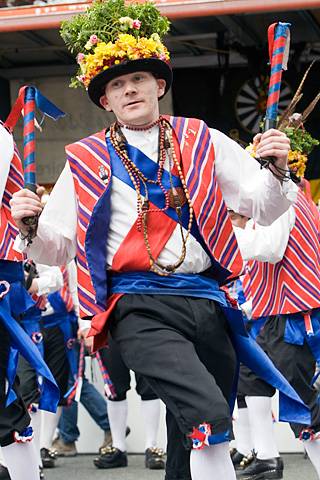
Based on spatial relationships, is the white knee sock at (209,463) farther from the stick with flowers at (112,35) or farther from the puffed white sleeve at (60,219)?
the stick with flowers at (112,35)

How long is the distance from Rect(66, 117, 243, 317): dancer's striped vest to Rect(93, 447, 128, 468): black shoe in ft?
13.3

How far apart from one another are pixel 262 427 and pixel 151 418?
1.38 metres

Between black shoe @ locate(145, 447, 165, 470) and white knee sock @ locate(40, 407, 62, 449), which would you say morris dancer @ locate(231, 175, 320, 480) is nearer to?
black shoe @ locate(145, 447, 165, 470)

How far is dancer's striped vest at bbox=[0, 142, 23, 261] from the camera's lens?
16.5ft

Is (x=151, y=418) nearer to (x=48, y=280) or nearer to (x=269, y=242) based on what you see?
(x=48, y=280)

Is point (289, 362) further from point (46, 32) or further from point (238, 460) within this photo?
point (46, 32)

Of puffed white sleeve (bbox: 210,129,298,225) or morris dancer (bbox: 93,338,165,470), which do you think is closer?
Result: puffed white sleeve (bbox: 210,129,298,225)

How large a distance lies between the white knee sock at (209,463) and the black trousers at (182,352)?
0.30 feet

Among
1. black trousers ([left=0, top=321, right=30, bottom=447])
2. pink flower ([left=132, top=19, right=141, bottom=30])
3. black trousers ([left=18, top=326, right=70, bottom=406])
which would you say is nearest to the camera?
pink flower ([left=132, top=19, right=141, bottom=30])

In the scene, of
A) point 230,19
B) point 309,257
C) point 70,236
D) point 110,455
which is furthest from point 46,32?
point 70,236

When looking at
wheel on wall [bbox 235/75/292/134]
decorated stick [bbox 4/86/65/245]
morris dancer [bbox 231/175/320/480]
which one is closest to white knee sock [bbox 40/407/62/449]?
morris dancer [bbox 231/175/320/480]

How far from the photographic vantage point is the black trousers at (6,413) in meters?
5.01

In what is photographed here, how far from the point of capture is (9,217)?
5.12 metres

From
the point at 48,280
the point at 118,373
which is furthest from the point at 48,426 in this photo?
the point at 48,280
